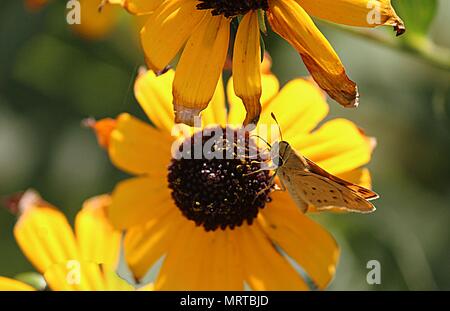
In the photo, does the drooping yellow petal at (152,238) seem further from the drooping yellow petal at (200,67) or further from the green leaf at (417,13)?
the green leaf at (417,13)

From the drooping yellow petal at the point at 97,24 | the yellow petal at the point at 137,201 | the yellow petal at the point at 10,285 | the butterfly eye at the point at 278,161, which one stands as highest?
the drooping yellow petal at the point at 97,24

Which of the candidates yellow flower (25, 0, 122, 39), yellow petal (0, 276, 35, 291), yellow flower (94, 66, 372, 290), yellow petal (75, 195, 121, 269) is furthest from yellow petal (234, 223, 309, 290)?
yellow flower (25, 0, 122, 39)

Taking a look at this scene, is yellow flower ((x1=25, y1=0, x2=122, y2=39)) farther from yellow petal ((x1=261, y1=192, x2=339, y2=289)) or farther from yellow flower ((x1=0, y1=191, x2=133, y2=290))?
yellow petal ((x1=261, y1=192, x2=339, y2=289))

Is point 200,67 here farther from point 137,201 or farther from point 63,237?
point 63,237

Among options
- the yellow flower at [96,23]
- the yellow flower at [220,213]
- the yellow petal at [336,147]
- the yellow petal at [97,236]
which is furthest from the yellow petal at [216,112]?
the yellow flower at [96,23]

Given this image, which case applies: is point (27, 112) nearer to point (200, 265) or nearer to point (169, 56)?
point (200, 265)
